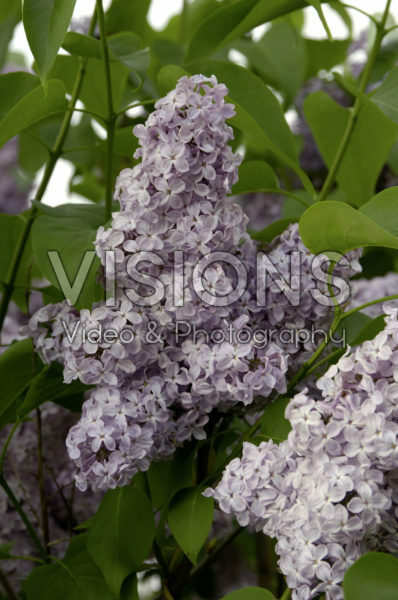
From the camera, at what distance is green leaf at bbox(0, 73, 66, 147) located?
1.89 ft

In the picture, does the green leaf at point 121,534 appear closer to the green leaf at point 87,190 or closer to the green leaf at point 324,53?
the green leaf at point 87,190

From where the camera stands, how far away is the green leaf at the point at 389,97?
2.11 ft

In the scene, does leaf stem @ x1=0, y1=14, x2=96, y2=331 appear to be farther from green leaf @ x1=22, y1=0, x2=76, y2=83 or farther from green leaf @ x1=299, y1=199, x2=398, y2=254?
green leaf @ x1=299, y1=199, x2=398, y2=254

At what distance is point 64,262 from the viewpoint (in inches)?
21.6

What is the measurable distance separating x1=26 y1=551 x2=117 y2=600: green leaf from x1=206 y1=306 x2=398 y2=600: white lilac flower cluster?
0.18 metres

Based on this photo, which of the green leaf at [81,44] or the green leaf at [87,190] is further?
the green leaf at [87,190]

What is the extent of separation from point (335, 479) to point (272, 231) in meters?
0.26

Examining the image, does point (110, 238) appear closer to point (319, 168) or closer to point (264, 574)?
point (264, 574)

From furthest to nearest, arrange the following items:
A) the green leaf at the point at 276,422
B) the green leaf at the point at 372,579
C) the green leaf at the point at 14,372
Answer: the green leaf at the point at 14,372
the green leaf at the point at 276,422
the green leaf at the point at 372,579

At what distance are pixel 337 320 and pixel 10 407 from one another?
0.28 meters

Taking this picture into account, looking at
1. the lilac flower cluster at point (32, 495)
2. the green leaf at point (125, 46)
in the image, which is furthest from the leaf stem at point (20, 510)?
the green leaf at point (125, 46)

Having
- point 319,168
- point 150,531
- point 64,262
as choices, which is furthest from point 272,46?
point 150,531

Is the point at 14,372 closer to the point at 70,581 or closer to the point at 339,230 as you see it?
the point at 70,581

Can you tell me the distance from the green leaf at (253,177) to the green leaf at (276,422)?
22 cm
